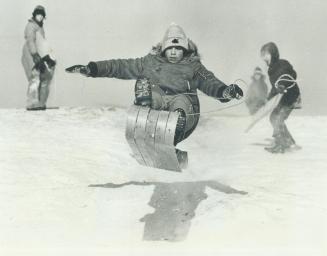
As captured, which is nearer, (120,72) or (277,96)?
(120,72)

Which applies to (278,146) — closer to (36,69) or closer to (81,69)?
(81,69)

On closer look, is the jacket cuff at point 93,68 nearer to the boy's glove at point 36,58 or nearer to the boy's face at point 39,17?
the boy's face at point 39,17

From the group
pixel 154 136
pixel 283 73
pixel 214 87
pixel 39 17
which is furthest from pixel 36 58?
pixel 283 73

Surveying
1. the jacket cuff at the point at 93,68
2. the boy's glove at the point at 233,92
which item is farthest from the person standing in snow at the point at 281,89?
the jacket cuff at the point at 93,68

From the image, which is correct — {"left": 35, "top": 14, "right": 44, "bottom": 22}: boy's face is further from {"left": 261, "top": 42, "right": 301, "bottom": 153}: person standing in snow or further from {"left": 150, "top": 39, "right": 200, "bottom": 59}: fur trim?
{"left": 261, "top": 42, "right": 301, "bottom": 153}: person standing in snow

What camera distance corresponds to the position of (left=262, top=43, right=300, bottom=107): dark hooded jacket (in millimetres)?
3336

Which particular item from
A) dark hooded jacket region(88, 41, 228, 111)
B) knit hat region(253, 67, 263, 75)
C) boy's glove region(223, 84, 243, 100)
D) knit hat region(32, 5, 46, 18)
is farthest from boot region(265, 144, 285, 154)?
knit hat region(32, 5, 46, 18)

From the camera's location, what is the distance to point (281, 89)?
3.44 meters

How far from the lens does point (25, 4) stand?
329 cm

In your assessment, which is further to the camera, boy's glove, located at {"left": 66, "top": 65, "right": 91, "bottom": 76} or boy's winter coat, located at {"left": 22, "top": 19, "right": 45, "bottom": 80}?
boy's winter coat, located at {"left": 22, "top": 19, "right": 45, "bottom": 80}

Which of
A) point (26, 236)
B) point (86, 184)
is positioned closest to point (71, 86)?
point (86, 184)

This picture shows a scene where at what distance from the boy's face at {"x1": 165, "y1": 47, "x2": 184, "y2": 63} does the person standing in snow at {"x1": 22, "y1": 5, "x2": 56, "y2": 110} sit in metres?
0.85

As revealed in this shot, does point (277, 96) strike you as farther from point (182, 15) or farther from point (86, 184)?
point (86, 184)

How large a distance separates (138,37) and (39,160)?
0.88m
